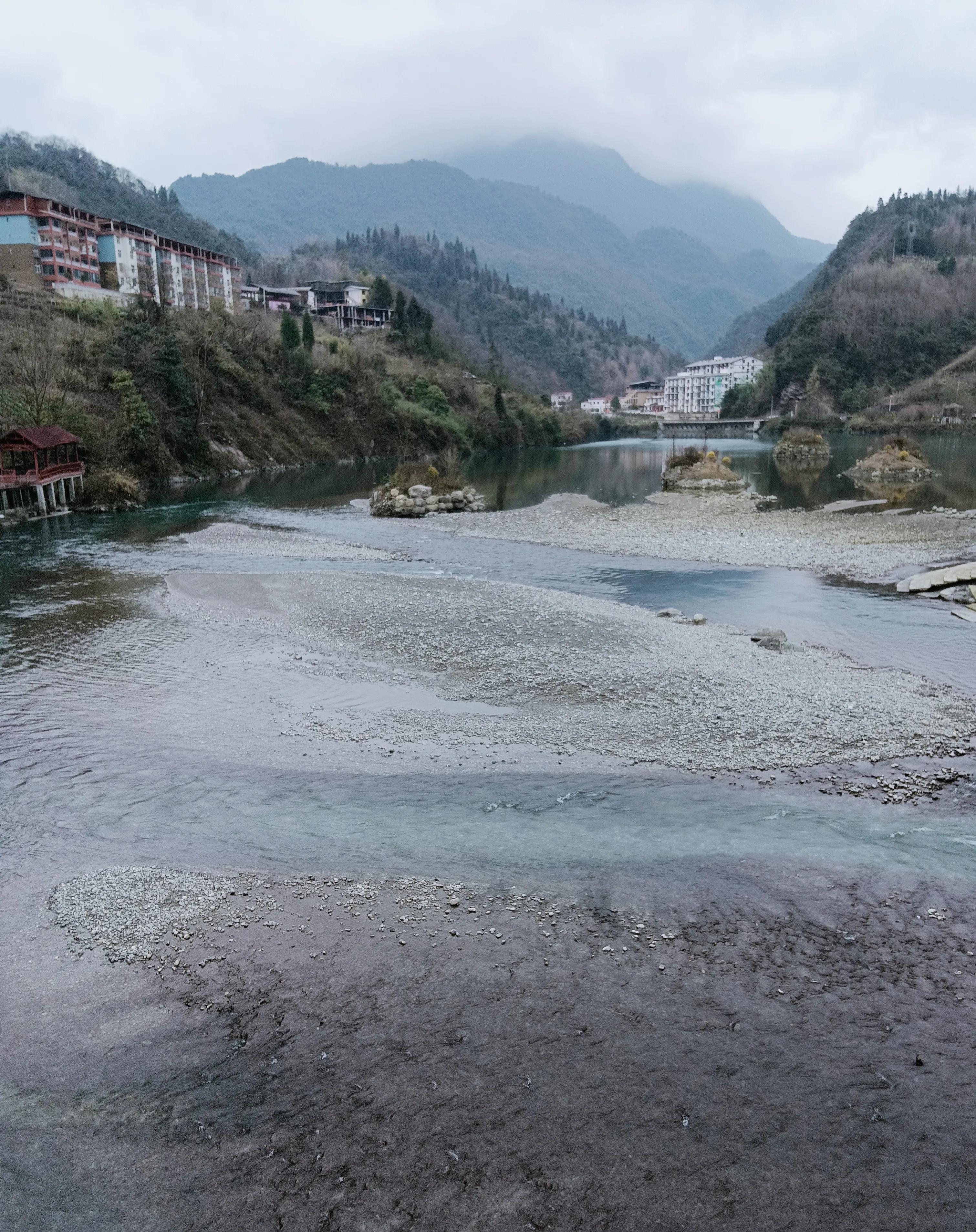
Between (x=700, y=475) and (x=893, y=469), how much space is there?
50.8 feet

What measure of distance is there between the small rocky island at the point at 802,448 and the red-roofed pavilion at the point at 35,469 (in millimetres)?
60184

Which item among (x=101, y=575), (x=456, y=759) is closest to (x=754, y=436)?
(x=101, y=575)

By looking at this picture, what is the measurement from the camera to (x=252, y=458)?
66688 millimetres

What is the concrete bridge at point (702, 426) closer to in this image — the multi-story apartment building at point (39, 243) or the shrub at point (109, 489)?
the multi-story apartment building at point (39, 243)

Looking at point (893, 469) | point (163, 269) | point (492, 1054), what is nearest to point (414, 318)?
point (163, 269)

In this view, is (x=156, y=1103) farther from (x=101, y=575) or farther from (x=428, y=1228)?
(x=101, y=575)

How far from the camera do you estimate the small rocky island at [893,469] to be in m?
54.9

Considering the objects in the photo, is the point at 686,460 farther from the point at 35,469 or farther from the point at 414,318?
the point at 414,318

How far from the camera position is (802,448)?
3177 inches

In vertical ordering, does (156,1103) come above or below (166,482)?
below

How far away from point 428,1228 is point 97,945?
16.0 feet

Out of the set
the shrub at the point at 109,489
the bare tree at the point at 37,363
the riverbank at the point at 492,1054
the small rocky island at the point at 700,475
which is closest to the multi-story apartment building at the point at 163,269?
the bare tree at the point at 37,363

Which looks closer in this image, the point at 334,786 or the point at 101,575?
the point at 334,786

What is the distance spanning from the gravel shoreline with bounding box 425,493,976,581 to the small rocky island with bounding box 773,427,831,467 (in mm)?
37681
